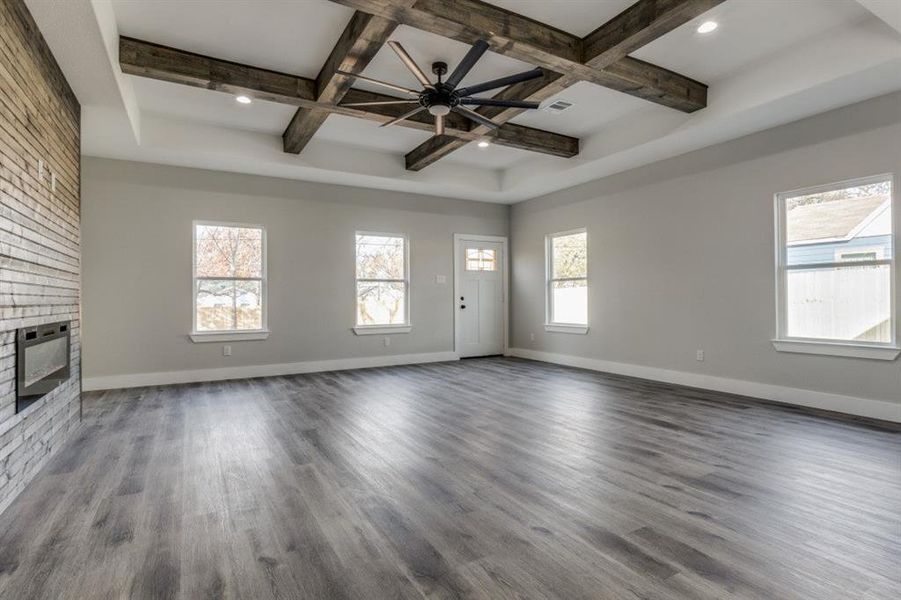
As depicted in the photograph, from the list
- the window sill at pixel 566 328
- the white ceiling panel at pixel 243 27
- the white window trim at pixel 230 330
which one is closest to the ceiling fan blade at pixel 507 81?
the white ceiling panel at pixel 243 27

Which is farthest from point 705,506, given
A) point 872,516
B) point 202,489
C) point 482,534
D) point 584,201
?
point 584,201

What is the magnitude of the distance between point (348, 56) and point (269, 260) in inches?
139

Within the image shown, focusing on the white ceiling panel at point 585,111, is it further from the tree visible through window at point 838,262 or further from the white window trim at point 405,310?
the white window trim at point 405,310

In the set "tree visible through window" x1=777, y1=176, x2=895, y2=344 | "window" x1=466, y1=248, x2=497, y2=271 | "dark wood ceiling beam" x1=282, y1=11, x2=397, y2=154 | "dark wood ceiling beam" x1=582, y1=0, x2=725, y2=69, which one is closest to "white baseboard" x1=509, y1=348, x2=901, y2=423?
"tree visible through window" x1=777, y1=176, x2=895, y2=344

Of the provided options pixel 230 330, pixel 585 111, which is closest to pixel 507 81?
pixel 585 111

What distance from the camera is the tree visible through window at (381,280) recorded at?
7.09 metres

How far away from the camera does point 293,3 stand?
3234mm

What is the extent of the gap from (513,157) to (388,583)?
6.01 m

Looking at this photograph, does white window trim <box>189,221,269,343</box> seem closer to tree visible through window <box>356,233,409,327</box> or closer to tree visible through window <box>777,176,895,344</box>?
tree visible through window <box>356,233,409,327</box>

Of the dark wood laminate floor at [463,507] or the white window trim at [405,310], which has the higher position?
the white window trim at [405,310]

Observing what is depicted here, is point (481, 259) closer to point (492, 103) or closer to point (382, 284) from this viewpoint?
point (382, 284)

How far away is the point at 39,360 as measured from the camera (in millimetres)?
2918

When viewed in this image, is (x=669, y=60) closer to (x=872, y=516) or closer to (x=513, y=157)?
(x=513, y=157)

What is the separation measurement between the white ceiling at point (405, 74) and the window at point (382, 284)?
1252mm
